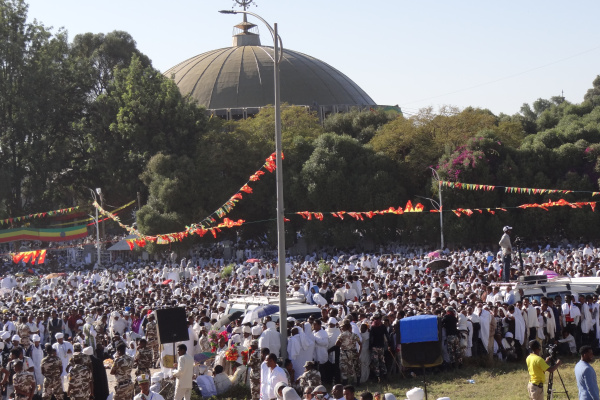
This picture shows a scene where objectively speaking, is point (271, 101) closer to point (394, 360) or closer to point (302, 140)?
point (302, 140)

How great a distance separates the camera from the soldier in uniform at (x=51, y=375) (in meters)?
13.4

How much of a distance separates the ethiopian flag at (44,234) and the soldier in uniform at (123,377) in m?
34.6

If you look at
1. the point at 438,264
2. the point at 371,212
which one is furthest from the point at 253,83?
the point at 438,264

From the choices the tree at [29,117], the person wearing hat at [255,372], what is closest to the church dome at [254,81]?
the tree at [29,117]

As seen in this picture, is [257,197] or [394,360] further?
[257,197]

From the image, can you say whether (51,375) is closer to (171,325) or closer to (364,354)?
(171,325)

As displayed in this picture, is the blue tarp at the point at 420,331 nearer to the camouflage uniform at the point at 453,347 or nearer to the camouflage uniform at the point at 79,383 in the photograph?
the camouflage uniform at the point at 453,347

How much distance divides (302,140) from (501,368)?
3086cm

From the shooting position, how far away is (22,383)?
12797mm

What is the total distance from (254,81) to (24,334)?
58196 mm

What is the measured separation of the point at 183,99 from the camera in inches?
1981

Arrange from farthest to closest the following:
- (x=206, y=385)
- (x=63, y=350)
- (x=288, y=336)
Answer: (x=63, y=350)
(x=288, y=336)
(x=206, y=385)

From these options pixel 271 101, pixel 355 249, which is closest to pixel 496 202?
pixel 355 249

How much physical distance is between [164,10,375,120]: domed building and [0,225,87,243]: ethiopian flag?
24.0 metres
